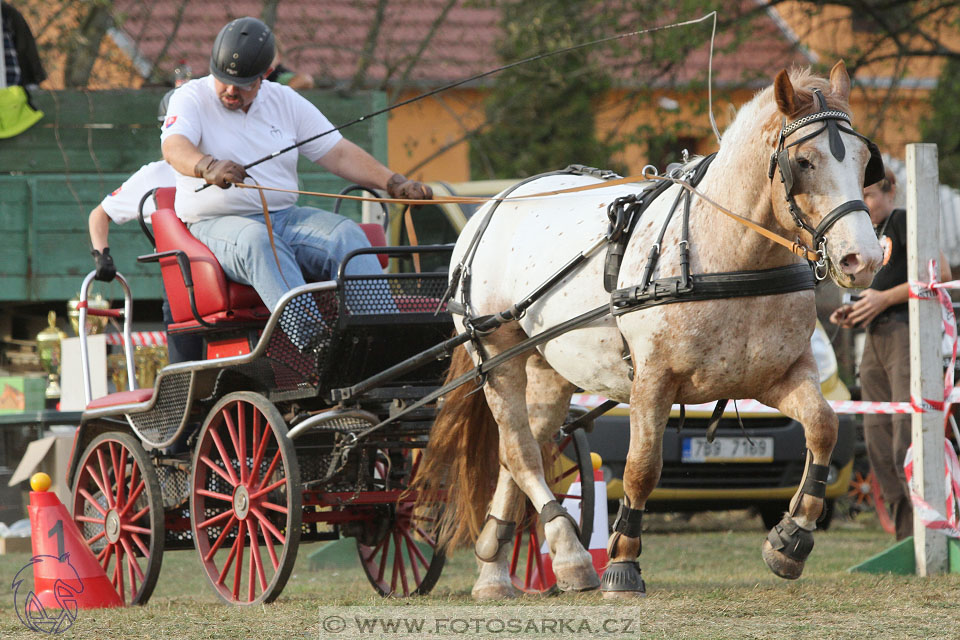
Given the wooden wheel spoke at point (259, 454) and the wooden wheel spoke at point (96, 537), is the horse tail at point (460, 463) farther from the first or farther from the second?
the wooden wheel spoke at point (96, 537)

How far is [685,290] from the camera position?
4.36 metres

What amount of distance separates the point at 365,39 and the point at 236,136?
834 cm

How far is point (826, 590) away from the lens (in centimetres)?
532

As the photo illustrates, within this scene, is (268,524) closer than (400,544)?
Yes

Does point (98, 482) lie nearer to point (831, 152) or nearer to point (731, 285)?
point (731, 285)

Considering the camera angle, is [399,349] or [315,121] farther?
[315,121]

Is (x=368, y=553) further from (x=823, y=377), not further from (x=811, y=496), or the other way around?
(x=823, y=377)

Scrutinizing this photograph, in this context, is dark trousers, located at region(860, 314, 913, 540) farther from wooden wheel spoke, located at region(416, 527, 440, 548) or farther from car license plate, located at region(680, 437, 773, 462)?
wooden wheel spoke, located at region(416, 527, 440, 548)

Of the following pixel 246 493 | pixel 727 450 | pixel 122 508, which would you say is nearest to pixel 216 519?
pixel 246 493

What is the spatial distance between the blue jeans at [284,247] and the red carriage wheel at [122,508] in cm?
106

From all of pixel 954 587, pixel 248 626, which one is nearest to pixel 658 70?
pixel 954 587

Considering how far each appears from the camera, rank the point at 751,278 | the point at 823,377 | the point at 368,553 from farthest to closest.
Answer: the point at 823,377 → the point at 368,553 → the point at 751,278

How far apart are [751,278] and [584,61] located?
10444 mm

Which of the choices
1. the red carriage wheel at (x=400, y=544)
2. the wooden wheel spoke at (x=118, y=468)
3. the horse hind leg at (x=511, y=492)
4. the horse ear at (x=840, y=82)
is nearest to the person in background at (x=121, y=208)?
the wooden wheel spoke at (x=118, y=468)
